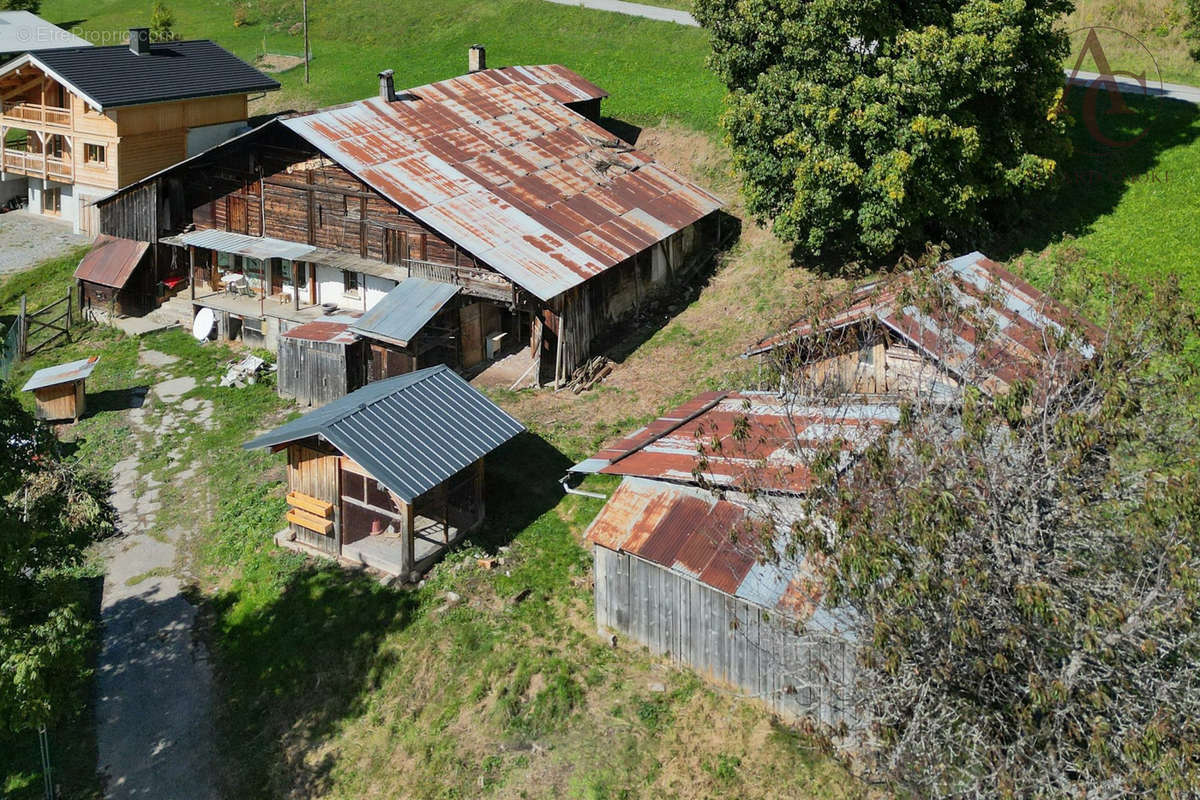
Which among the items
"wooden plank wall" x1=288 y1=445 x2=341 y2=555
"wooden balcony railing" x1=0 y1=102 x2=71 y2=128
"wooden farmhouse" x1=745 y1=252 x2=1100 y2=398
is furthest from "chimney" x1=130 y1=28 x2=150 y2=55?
"wooden farmhouse" x1=745 y1=252 x2=1100 y2=398

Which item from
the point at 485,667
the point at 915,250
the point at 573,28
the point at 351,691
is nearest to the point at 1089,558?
the point at 485,667

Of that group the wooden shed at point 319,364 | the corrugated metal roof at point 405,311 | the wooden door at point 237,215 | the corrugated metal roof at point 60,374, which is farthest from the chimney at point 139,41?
the corrugated metal roof at point 405,311

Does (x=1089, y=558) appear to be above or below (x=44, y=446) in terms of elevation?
above

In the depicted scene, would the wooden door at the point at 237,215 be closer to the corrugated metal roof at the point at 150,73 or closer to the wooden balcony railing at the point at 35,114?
the corrugated metal roof at the point at 150,73

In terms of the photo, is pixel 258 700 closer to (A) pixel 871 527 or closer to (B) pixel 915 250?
(A) pixel 871 527

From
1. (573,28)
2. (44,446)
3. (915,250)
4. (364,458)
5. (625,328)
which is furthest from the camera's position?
(573,28)

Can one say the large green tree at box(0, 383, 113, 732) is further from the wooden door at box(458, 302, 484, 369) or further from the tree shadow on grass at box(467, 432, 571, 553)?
the wooden door at box(458, 302, 484, 369)

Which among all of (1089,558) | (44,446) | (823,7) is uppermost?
(823,7)
